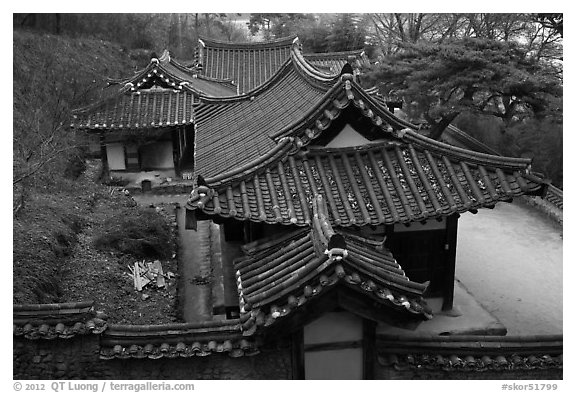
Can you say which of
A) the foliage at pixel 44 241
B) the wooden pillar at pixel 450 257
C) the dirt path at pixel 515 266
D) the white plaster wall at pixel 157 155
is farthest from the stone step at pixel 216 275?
the dirt path at pixel 515 266

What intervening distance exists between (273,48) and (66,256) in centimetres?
1945

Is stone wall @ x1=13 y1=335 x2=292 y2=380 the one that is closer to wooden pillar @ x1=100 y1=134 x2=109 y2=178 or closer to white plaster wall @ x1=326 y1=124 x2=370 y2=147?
white plaster wall @ x1=326 y1=124 x2=370 y2=147

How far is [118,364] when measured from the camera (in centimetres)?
832

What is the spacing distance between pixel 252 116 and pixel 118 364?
321 inches

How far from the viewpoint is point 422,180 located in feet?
33.3

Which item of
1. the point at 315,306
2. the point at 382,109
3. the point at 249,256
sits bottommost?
the point at 315,306

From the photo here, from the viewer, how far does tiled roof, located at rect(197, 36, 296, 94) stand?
29.5 metres

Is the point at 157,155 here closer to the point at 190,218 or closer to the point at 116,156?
the point at 116,156

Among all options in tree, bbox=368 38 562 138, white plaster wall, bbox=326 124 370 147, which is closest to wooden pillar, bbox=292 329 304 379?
white plaster wall, bbox=326 124 370 147

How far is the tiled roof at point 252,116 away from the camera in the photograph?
1200 centimetres

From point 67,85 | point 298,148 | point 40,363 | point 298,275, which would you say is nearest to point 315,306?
point 298,275

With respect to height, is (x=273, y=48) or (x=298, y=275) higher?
(x=273, y=48)

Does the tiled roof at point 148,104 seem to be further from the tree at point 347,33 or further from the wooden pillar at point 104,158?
the tree at point 347,33

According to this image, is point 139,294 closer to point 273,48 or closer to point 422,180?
point 422,180
